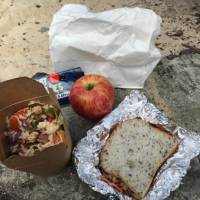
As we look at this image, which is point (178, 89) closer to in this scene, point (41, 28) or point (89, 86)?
point (89, 86)

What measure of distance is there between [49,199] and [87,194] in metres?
0.15

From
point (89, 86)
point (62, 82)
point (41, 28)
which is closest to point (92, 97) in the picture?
point (89, 86)

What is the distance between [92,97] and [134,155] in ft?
0.96

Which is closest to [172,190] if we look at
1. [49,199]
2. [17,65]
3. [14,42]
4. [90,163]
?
[90,163]

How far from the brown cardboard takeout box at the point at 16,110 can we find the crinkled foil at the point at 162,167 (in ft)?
0.28

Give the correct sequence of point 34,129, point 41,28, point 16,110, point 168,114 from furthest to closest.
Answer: point 41,28
point 168,114
point 16,110
point 34,129

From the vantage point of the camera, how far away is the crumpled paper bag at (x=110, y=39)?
1902 mm

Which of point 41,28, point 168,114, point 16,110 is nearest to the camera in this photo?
point 16,110

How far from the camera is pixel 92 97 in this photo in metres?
1.71

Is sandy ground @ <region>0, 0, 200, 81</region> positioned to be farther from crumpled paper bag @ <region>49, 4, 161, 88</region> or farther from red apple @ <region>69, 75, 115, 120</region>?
red apple @ <region>69, 75, 115, 120</region>

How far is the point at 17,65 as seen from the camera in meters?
2.72

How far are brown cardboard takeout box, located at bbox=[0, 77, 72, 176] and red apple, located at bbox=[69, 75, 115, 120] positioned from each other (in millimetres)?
114

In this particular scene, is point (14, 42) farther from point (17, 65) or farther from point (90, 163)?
point (90, 163)

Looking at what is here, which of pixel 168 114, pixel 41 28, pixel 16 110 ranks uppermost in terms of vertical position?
pixel 16 110
